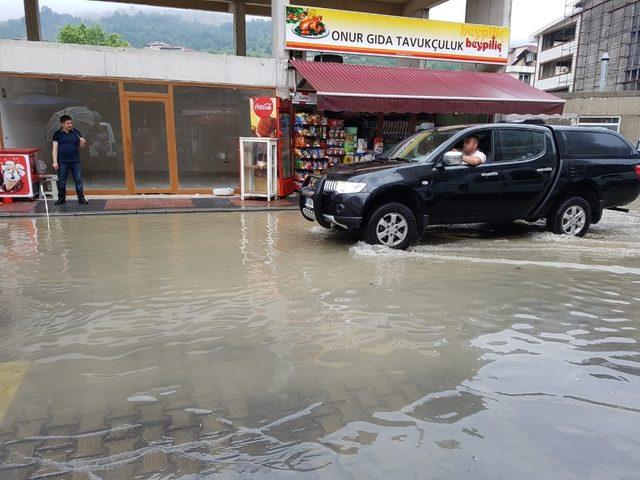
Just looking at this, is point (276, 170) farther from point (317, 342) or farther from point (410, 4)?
point (410, 4)

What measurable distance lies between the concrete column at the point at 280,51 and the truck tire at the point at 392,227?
6.79 meters

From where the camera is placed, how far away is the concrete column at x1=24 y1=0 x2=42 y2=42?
16.6 meters

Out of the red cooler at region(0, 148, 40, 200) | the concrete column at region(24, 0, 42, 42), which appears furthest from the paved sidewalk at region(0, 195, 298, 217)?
the concrete column at region(24, 0, 42, 42)

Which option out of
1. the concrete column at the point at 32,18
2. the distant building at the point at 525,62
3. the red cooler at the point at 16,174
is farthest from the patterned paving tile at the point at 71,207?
the distant building at the point at 525,62

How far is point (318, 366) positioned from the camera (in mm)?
3631

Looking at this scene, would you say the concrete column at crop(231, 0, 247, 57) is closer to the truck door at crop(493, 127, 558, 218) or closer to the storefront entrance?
the storefront entrance

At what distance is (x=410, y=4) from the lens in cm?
1795

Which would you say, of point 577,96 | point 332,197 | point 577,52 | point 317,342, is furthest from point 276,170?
point 577,52

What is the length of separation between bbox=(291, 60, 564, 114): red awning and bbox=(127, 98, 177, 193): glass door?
3.49 meters

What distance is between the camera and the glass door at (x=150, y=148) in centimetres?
1218

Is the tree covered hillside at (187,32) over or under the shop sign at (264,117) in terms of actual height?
over

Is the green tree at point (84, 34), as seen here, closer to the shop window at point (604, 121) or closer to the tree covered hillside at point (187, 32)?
the tree covered hillside at point (187, 32)

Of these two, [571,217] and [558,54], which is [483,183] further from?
[558,54]

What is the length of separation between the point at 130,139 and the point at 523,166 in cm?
883
